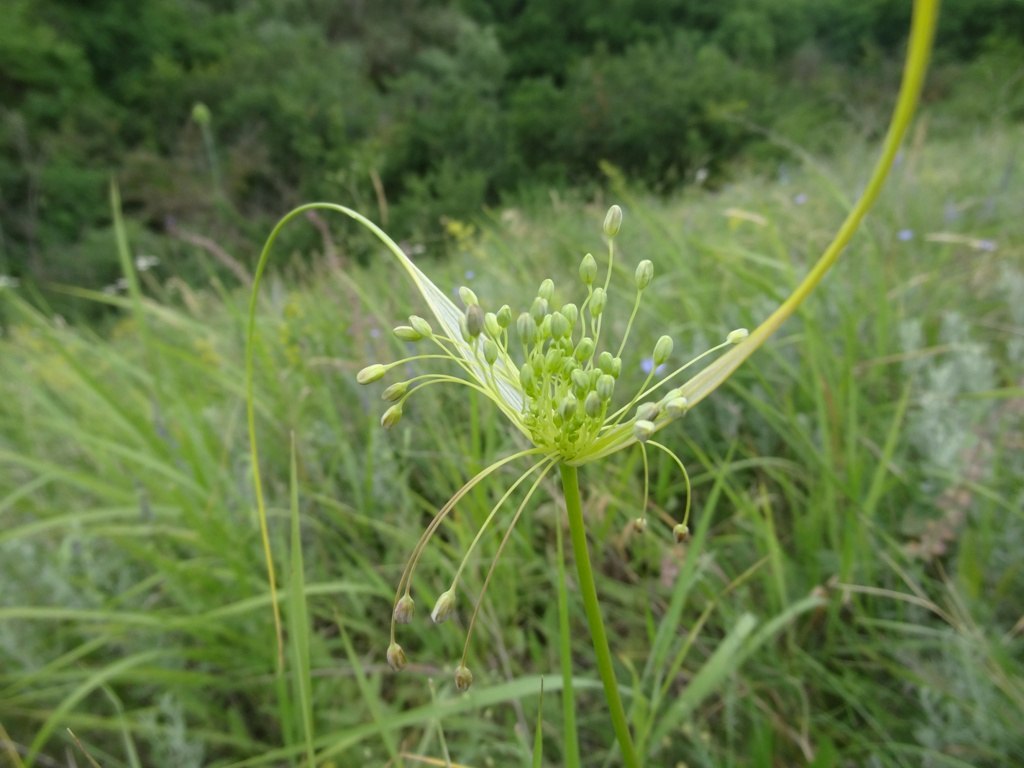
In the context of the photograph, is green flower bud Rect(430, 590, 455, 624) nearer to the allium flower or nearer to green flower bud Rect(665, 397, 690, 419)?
the allium flower

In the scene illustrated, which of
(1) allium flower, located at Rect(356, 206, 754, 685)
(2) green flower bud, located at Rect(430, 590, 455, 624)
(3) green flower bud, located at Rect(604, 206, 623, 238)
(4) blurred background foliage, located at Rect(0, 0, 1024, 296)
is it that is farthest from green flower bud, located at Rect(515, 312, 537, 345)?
(4) blurred background foliage, located at Rect(0, 0, 1024, 296)

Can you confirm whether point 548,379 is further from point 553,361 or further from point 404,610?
point 404,610

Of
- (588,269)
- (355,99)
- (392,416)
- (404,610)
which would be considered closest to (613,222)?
(588,269)

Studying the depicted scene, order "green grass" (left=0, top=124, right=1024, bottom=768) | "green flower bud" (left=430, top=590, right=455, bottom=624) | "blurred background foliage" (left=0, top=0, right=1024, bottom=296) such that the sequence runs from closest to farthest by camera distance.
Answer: "green flower bud" (left=430, top=590, right=455, bottom=624) < "green grass" (left=0, top=124, right=1024, bottom=768) < "blurred background foliage" (left=0, top=0, right=1024, bottom=296)

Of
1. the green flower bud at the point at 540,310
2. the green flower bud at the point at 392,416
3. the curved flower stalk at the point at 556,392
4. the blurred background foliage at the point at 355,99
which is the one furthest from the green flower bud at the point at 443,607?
the blurred background foliage at the point at 355,99

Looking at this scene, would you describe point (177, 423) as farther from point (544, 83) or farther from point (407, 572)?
point (544, 83)

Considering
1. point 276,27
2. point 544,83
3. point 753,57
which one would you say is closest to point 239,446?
point 544,83
